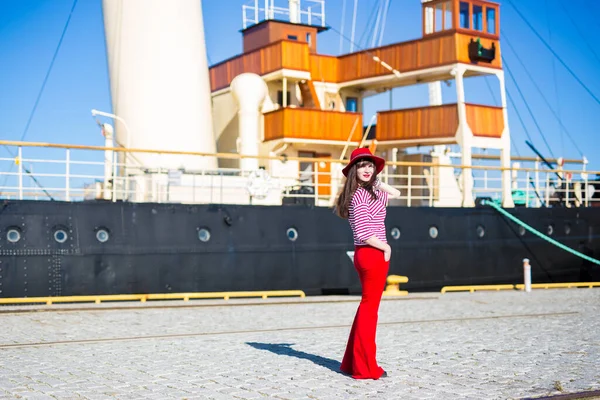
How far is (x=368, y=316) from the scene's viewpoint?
6867 mm

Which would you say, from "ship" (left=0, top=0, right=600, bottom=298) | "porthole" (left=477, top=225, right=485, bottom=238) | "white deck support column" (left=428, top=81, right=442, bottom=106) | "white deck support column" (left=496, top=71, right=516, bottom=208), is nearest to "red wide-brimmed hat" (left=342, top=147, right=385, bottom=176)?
"ship" (left=0, top=0, right=600, bottom=298)

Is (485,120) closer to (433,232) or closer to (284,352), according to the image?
(433,232)

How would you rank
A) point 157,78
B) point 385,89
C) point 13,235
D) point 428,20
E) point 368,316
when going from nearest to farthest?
1. point 368,316
2. point 13,235
3. point 157,78
4. point 428,20
5. point 385,89

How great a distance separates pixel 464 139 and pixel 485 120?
3.48 feet

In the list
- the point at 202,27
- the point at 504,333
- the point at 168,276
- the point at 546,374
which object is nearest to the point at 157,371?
the point at 546,374

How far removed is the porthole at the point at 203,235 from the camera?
53.5ft

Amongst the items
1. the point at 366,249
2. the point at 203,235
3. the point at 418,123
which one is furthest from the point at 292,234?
the point at 366,249

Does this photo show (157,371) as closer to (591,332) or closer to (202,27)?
(591,332)

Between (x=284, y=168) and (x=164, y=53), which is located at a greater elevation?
(x=164, y=53)

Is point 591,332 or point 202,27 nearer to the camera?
point 591,332

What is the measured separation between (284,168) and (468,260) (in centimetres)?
577

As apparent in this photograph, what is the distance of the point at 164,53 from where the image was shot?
20.9 m

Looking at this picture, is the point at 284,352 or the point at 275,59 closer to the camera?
the point at 284,352

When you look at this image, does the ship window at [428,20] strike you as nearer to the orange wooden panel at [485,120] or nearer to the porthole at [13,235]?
the orange wooden panel at [485,120]
